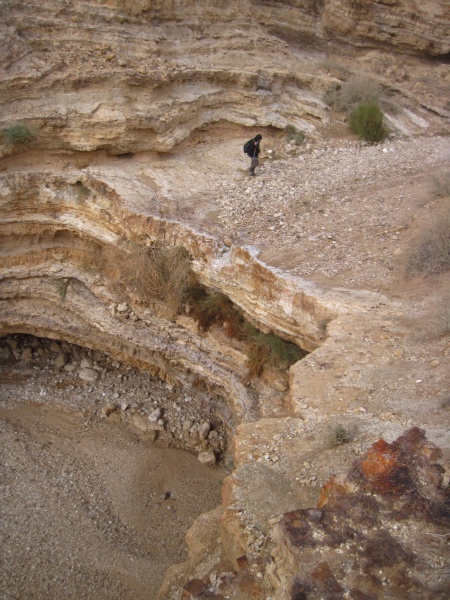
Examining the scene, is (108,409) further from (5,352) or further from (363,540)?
(363,540)

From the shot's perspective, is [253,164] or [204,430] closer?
[204,430]

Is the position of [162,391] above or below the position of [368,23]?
below

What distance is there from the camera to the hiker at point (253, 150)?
912cm

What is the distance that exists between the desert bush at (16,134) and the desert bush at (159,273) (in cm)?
232

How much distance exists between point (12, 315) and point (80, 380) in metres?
1.58

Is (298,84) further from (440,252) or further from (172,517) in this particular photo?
(172,517)

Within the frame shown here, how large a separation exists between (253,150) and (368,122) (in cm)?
298

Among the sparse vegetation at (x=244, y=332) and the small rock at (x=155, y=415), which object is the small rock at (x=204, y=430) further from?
the sparse vegetation at (x=244, y=332)

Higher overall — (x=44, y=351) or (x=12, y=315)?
(x=12, y=315)

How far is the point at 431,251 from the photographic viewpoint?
6.82 metres

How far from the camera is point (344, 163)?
9.73m

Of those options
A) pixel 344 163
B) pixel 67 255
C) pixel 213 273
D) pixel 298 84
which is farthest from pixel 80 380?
pixel 298 84

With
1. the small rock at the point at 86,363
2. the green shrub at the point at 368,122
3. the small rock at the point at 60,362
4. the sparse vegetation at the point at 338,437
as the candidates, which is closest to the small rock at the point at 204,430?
the small rock at the point at 86,363

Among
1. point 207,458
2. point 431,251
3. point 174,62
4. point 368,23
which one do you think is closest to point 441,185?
point 431,251
